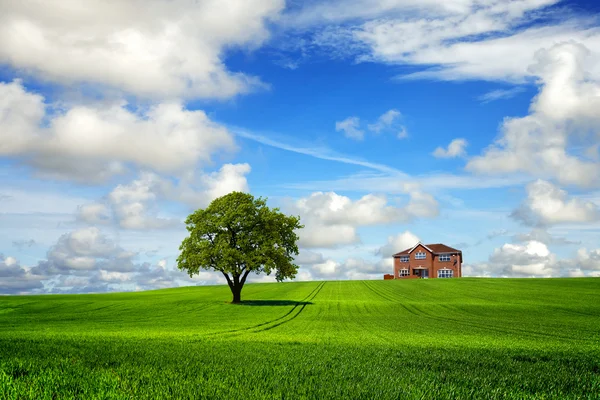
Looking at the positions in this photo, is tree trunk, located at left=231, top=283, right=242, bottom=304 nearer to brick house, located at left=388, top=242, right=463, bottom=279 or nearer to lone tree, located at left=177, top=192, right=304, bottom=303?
lone tree, located at left=177, top=192, right=304, bottom=303

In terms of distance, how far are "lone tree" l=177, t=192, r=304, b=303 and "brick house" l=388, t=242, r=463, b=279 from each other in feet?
280

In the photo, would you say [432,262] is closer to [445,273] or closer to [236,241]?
[445,273]

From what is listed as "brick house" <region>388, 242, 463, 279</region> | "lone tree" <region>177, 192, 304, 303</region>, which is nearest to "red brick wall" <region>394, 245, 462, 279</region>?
"brick house" <region>388, 242, 463, 279</region>

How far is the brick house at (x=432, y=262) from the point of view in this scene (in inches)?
5522

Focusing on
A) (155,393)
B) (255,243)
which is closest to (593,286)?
(255,243)

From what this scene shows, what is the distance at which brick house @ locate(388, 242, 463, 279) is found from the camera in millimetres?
140250

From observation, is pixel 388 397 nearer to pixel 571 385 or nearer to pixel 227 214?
pixel 571 385

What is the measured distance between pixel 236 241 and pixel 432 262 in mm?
92808

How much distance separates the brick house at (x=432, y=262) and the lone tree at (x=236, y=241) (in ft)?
280

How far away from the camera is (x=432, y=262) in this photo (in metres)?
142

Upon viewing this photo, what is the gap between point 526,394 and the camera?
909 cm

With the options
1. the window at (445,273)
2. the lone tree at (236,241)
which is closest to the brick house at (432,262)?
the window at (445,273)

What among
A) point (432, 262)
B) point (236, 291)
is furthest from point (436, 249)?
point (236, 291)

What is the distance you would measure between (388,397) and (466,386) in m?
2.59
